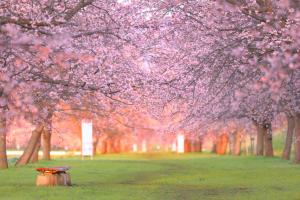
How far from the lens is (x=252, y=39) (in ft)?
54.6

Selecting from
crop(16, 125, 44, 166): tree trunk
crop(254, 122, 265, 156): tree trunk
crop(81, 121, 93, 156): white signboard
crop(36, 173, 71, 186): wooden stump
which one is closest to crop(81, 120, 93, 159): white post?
crop(81, 121, 93, 156): white signboard

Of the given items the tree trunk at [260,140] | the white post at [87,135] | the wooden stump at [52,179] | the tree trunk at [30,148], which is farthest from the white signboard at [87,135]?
the wooden stump at [52,179]

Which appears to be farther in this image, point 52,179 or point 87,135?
point 87,135

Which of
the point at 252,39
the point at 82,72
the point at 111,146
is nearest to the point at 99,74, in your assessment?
the point at 82,72

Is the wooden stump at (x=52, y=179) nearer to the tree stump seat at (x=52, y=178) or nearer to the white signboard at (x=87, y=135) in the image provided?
the tree stump seat at (x=52, y=178)

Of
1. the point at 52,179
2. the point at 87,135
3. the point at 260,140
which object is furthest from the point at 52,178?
the point at 260,140

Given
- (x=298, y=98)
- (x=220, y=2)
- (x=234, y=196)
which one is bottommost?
(x=234, y=196)

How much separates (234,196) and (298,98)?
8520mm

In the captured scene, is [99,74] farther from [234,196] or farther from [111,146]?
[111,146]

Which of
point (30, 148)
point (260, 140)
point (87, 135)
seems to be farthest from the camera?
point (260, 140)

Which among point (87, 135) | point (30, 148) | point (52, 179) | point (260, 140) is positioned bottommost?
point (52, 179)

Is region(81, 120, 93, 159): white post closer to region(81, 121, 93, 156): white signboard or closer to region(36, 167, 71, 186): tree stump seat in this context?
region(81, 121, 93, 156): white signboard

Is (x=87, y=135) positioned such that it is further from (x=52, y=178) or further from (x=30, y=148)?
(x=52, y=178)

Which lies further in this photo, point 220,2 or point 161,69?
point 161,69
